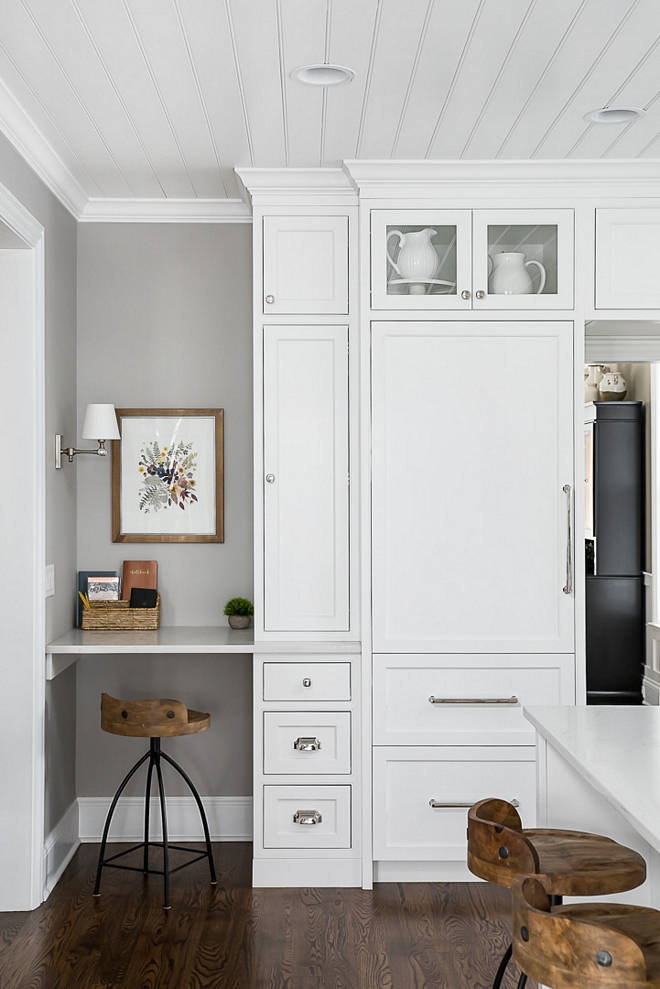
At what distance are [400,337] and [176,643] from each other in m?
1.46

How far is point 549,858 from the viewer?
1.85m

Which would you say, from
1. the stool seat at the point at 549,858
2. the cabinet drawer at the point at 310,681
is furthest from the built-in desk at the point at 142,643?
the stool seat at the point at 549,858

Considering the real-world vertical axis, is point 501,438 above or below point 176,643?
above

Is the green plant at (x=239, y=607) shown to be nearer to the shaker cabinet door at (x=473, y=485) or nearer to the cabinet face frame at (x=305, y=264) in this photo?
the shaker cabinet door at (x=473, y=485)

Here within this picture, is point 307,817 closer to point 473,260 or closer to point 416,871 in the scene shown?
point 416,871

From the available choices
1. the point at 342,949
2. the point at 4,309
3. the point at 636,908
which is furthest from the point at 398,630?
the point at 4,309

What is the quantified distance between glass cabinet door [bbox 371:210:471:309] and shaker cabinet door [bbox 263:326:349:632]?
0.81 feet

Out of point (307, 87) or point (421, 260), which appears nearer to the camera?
point (307, 87)

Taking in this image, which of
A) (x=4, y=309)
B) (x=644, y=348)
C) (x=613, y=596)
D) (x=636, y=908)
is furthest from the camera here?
(x=613, y=596)

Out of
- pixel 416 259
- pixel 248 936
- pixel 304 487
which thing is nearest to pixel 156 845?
pixel 248 936

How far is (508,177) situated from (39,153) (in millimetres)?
1713

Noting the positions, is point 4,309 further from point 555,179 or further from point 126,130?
point 555,179

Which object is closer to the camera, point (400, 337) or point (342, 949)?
point (342, 949)

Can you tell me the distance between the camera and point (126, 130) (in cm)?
293
